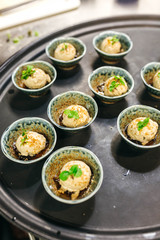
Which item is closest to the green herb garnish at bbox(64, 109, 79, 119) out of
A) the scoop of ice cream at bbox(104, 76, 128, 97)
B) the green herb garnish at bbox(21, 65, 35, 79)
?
the scoop of ice cream at bbox(104, 76, 128, 97)

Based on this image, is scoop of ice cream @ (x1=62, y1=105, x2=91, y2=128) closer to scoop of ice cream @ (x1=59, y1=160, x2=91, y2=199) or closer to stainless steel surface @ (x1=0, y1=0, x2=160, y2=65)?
scoop of ice cream @ (x1=59, y1=160, x2=91, y2=199)

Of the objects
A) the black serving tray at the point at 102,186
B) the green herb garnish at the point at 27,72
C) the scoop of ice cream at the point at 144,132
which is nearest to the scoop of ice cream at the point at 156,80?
the black serving tray at the point at 102,186

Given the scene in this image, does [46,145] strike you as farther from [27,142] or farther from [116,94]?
[116,94]

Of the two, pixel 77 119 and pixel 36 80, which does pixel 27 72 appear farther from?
pixel 77 119

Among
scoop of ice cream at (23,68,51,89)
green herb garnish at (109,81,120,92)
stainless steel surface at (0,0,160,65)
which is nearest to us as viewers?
green herb garnish at (109,81,120,92)

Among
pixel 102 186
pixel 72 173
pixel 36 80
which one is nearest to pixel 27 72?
pixel 36 80

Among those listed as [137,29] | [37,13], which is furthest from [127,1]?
[37,13]
